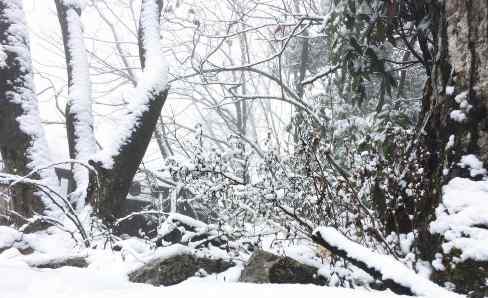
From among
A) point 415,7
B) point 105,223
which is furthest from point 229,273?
point 415,7

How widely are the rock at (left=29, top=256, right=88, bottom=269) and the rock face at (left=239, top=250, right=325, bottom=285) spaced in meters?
1.38

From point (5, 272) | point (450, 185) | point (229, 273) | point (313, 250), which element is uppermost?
point (450, 185)

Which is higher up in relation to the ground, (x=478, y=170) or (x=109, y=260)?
(x=478, y=170)

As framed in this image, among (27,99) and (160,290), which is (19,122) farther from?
(160,290)

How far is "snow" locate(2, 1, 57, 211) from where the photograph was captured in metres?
5.07

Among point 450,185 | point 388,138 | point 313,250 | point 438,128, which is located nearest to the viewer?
point 450,185

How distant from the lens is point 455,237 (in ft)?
7.35

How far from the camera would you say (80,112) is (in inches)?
237

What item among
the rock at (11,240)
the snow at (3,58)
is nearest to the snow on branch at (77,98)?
the rock at (11,240)

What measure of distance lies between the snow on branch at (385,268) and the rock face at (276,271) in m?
1.13

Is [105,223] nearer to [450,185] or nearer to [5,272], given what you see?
[5,272]

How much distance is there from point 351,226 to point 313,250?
14.5 inches

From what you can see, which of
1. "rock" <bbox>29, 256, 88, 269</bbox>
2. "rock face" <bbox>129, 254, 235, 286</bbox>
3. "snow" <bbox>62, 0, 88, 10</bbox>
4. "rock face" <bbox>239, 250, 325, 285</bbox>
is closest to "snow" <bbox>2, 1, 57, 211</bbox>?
"snow" <bbox>62, 0, 88, 10</bbox>

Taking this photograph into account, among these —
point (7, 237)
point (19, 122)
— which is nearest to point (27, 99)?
point (19, 122)
